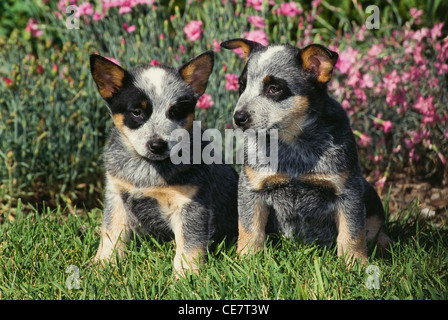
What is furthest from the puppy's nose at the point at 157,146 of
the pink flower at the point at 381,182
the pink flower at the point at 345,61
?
the pink flower at the point at 381,182

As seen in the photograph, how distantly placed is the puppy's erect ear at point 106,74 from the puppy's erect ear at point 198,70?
382 millimetres

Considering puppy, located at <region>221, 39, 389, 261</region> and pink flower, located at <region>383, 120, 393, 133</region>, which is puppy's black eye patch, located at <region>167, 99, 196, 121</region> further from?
pink flower, located at <region>383, 120, 393, 133</region>

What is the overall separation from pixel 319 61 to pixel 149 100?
102 cm

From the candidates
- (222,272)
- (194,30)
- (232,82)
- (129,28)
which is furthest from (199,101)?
(222,272)

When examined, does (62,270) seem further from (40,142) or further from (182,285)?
(40,142)

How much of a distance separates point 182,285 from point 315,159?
1070 millimetres

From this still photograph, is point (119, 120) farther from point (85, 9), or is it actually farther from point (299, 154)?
point (85, 9)

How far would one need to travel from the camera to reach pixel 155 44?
19.7 ft

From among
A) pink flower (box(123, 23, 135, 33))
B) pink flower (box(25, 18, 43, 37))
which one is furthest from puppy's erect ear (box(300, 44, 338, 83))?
pink flower (box(25, 18, 43, 37))

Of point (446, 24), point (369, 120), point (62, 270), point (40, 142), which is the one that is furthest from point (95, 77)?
point (446, 24)

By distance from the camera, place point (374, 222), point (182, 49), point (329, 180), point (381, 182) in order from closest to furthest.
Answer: point (329, 180), point (374, 222), point (381, 182), point (182, 49)

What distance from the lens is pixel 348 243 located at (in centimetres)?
358

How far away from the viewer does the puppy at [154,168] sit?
3.58m

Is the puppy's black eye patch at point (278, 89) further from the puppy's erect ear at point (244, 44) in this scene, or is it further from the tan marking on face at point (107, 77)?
the tan marking on face at point (107, 77)
